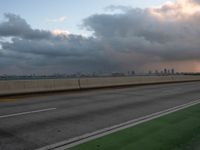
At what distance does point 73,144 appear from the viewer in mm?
6742

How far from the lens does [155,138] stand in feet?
24.0

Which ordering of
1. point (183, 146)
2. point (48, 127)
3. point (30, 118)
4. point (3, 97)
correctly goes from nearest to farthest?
point (183, 146)
point (48, 127)
point (30, 118)
point (3, 97)

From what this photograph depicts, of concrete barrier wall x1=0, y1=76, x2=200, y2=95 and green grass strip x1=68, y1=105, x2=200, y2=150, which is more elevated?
concrete barrier wall x1=0, y1=76, x2=200, y2=95

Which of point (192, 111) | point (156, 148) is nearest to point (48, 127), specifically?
point (156, 148)

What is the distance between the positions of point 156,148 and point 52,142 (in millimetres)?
2608

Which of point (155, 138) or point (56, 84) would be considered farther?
point (56, 84)

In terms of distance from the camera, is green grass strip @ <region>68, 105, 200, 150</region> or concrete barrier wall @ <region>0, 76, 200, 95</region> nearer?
green grass strip @ <region>68, 105, 200, 150</region>

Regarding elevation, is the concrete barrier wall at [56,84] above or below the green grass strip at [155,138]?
above

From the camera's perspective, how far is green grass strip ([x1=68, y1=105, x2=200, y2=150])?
652cm

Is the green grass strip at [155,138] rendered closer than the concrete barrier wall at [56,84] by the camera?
Yes

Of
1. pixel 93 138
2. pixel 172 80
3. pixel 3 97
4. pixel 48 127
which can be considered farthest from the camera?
pixel 172 80

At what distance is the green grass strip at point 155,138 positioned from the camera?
21.4 ft

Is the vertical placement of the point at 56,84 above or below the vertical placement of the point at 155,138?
above

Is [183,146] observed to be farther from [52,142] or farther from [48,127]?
[48,127]
